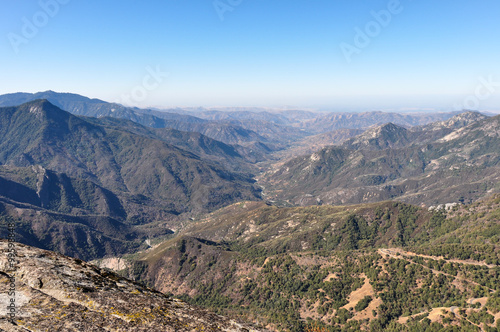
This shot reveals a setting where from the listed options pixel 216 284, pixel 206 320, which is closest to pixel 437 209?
pixel 216 284

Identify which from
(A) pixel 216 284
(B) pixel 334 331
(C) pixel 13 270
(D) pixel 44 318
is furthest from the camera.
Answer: (A) pixel 216 284

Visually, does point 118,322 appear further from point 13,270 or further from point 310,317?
point 310,317

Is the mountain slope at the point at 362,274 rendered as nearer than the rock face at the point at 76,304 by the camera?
No
